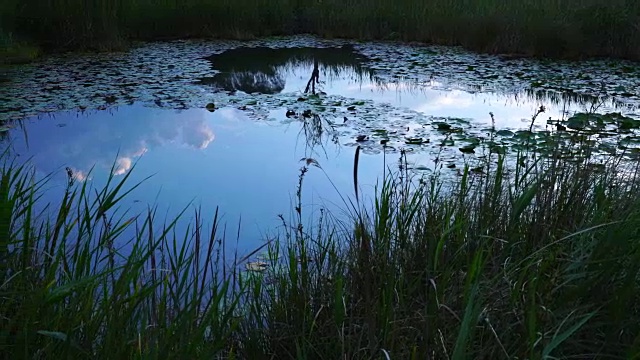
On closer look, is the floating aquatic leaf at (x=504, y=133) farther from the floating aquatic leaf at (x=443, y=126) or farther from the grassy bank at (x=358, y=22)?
the grassy bank at (x=358, y=22)

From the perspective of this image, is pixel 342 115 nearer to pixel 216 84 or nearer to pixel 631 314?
pixel 216 84

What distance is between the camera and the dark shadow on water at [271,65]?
7.49 meters

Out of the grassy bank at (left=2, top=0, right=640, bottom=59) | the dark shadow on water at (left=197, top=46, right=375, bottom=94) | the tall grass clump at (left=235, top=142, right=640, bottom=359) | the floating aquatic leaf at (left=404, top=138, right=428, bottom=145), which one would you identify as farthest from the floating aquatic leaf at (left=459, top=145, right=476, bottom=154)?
the grassy bank at (left=2, top=0, right=640, bottom=59)

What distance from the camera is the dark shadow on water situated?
295 inches

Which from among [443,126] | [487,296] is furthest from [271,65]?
[487,296]

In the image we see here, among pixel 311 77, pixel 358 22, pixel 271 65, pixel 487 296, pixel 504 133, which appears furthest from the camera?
pixel 358 22

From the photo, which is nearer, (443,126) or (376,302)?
(376,302)

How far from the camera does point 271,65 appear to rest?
874cm

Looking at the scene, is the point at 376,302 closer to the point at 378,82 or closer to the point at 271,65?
the point at 378,82

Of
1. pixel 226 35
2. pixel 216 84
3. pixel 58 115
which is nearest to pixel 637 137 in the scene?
pixel 216 84

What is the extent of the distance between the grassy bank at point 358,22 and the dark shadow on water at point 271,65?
4.07 ft

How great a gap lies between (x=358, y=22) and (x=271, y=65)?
2974 millimetres

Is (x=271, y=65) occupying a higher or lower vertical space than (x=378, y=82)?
higher

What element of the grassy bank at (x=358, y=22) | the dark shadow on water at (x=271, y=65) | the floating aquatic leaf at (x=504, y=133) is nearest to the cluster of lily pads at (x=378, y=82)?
the floating aquatic leaf at (x=504, y=133)
